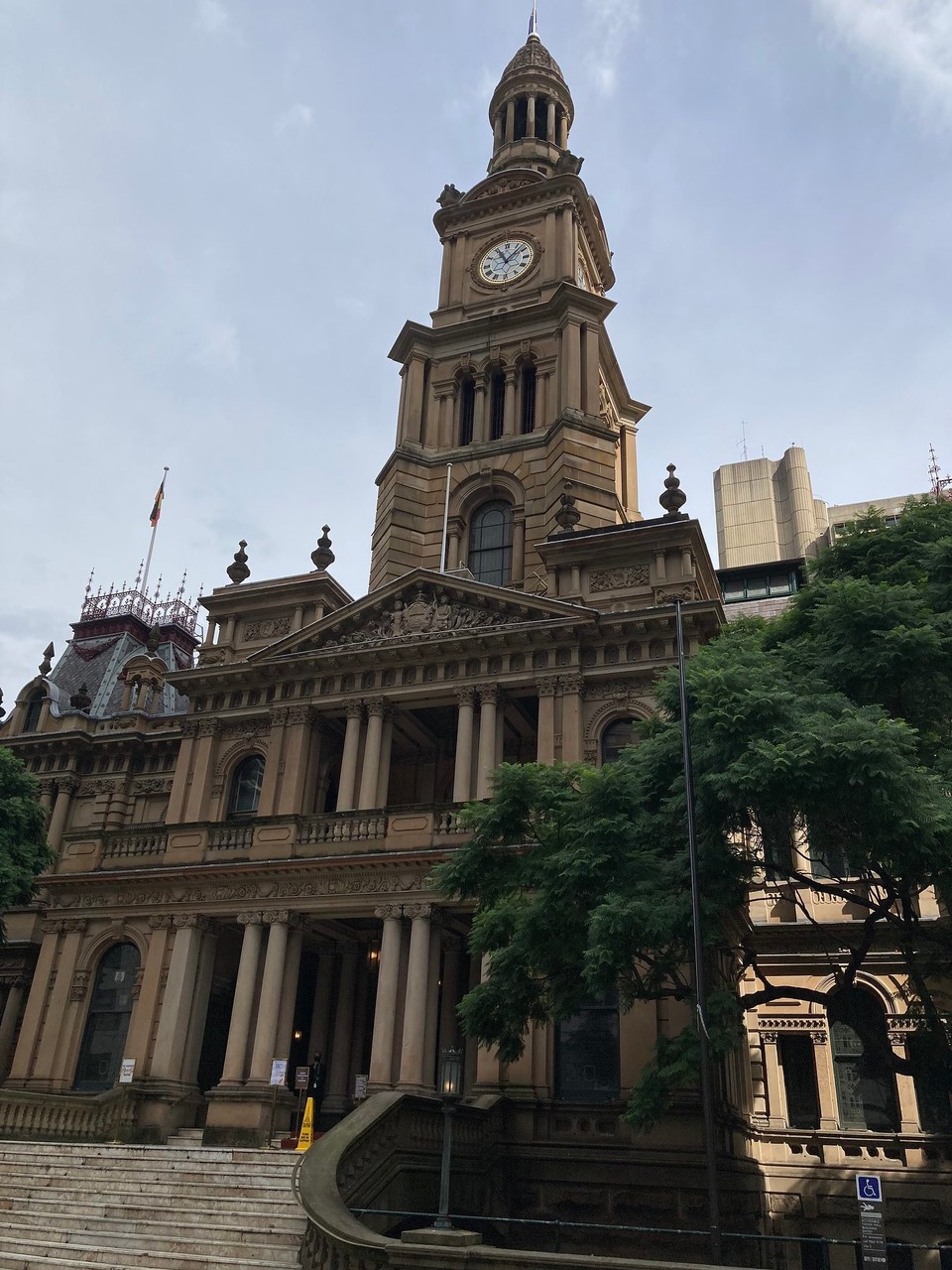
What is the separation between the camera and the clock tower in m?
39.0

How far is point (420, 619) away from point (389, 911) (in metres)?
8.75

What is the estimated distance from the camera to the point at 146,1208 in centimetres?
1883

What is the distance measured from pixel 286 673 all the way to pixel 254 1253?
18413 millimetres

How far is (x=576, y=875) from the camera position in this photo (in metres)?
19.5

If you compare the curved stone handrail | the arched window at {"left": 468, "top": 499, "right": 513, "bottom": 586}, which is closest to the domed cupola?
the arched window at {"left": 468, "top": 499, "right": 513, "bottom": 586}

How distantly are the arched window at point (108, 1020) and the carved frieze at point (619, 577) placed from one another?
16778 millimetres

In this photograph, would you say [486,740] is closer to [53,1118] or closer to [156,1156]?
[156,1156]

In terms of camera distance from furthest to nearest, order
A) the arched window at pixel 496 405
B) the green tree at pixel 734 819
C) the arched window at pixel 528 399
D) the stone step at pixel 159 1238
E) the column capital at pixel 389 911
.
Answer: the arched window at pixel 496 405, the arched window at pixel 528 399, the column capital at pixel 389 911, the green tree at pixel 734 819, the stone step at pixel 159 1238

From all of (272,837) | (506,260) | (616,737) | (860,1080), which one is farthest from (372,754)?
(506,260)

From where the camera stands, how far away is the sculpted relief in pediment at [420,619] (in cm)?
3158

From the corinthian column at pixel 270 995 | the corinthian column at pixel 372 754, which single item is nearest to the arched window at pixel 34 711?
the corinthian column at pixel 372 754

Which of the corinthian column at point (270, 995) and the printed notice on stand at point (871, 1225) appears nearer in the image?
the printed notice on stand at point (871, 1225)

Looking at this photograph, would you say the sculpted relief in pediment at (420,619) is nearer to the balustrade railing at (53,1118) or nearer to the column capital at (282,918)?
the column capital at (282,918)

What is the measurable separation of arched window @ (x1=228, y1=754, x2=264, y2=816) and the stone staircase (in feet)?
38.7
